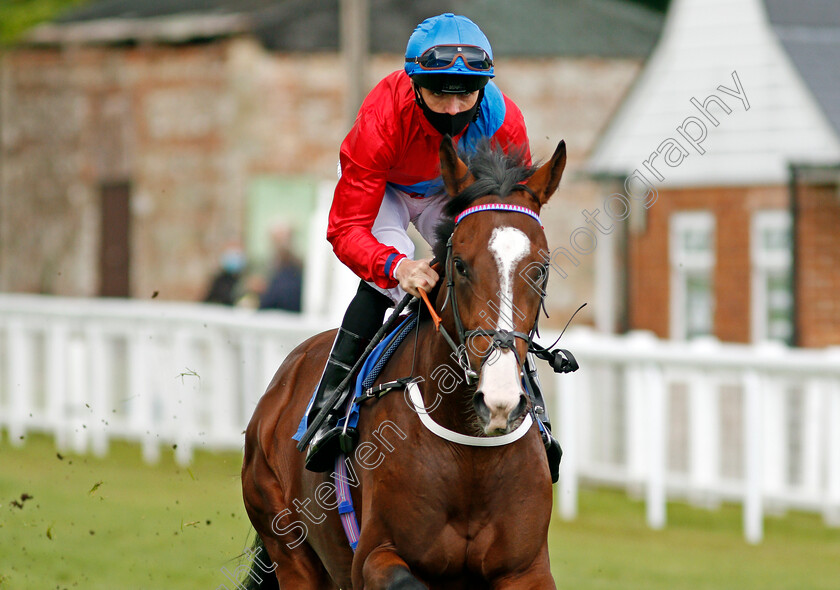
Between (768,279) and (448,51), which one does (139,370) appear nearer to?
(768,279)

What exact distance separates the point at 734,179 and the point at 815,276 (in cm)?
177

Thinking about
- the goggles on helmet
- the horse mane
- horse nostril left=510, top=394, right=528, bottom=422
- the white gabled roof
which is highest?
the white gabled roof

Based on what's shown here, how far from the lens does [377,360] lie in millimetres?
4684

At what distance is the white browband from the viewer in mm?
4133

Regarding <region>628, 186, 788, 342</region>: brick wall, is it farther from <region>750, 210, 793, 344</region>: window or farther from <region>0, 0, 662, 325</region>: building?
<region>0, 0, 662, 325</region>: building

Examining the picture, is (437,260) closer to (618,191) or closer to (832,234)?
(832,234)

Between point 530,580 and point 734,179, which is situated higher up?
point 734,179

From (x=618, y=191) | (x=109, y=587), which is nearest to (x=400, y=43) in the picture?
(x=618, y=191)

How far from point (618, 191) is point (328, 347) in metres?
10.4

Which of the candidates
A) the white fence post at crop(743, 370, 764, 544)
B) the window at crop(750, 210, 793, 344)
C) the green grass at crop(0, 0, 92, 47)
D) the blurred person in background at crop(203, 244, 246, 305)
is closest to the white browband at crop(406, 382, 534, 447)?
the white fence post at crop(743, 370, 764, 544)

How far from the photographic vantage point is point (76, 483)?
11211mm

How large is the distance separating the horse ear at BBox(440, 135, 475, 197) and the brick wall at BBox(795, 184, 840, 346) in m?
9.60

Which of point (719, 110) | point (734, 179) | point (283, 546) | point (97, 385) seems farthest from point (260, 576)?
point (719, 110)

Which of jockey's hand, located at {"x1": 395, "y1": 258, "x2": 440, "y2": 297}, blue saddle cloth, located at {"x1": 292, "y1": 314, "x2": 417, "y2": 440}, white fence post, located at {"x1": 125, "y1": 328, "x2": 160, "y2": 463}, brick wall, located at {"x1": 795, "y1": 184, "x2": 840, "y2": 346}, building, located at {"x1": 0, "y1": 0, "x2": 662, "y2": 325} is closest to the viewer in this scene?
jockey's hand, located at {"x1": 395, "y1": 258, "x2": 440, "y2": 297}
